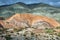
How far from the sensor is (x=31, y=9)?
8.20 metres

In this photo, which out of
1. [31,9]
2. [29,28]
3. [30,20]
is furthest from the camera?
[31,9]

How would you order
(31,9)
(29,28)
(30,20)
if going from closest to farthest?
(29,28) < (30,20) < (31,9)

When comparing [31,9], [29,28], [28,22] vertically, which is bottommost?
[29,28]

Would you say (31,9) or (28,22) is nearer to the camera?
(28,22)

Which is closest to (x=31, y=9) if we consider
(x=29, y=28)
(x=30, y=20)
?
(x=30, y=20)

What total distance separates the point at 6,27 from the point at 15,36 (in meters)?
0.49

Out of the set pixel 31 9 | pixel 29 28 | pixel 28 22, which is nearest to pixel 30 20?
pixel 28 22

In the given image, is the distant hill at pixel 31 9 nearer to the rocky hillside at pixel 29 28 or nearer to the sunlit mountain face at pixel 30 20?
the sunlit mountain face at pixel 30 20

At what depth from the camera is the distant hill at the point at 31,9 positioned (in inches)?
320

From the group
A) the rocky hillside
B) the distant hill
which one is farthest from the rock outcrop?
the distant hill

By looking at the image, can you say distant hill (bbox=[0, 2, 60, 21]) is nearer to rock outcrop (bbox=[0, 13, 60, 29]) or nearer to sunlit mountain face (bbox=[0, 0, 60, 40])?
sunlit mountain face (bbox=[0, 0, 60, 40])

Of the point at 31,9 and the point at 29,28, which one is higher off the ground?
the point at 31,9

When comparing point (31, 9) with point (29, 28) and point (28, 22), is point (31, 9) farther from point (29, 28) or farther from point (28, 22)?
point (29, 28)

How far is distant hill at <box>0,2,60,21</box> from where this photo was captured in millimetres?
8117
